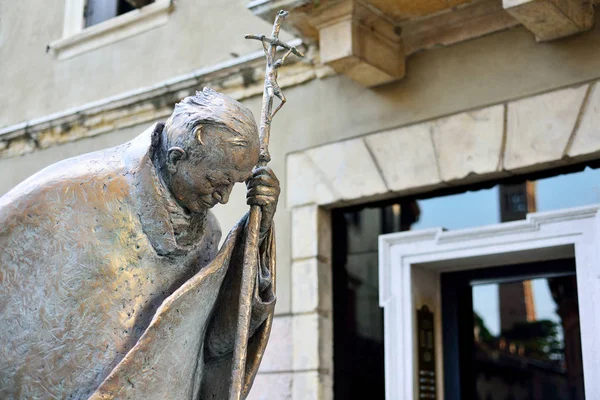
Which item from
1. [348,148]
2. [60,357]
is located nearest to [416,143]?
[348,148]

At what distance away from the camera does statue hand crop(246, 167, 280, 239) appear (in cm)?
291

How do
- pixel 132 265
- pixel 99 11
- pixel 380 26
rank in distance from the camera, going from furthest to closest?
1. pixel 99 11
2. pixel 380 26
3. pixel 132 265

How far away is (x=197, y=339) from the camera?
112 inches

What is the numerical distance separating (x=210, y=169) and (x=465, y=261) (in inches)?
133

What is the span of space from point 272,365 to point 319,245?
2.64 ft

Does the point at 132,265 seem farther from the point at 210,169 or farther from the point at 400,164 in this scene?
the point at 400,164

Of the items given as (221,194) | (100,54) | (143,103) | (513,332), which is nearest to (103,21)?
(100,54)

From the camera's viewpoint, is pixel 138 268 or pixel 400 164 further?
pixel 400 164

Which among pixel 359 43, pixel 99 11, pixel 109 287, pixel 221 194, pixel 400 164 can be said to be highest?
pixel 99 11

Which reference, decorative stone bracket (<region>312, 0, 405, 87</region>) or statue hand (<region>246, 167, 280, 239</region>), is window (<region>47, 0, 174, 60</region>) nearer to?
decorative stone bracket (<region>312, 0, 405, 87</region>)

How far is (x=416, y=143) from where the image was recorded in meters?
5.81

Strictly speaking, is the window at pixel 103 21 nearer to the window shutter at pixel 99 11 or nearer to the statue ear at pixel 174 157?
the window shutter at pixel 99 11

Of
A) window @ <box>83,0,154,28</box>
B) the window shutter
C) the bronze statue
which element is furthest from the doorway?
the window shutter

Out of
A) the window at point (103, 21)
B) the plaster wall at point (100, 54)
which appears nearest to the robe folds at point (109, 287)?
the plaster wall at point (100, 54)
